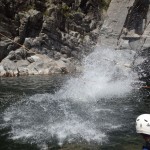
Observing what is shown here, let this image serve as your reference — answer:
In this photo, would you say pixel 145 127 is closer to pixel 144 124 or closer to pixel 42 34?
pixel 144 124

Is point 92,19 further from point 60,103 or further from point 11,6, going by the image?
point 60,103

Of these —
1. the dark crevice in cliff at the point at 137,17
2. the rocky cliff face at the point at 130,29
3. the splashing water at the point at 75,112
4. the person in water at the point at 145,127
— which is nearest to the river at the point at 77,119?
the splashing water at the point at 75,112

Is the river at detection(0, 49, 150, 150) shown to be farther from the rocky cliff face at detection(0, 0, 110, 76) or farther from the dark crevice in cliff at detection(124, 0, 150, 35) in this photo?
the rocky cliff face at detection(0, 0, 110, 76)

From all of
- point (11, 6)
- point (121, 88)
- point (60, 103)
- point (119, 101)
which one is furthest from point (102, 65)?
point (11, 6)

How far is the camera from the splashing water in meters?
13.2

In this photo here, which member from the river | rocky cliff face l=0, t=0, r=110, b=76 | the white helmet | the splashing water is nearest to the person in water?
the white helmet

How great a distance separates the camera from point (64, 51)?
6212 centimetres

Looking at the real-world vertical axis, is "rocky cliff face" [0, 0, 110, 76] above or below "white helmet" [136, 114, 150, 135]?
A: below

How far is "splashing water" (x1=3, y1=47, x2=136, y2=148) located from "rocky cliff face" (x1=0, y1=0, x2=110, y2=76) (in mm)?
26256

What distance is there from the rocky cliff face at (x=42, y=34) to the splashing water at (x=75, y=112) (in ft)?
86.1

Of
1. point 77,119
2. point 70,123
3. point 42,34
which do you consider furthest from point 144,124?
point 42,34

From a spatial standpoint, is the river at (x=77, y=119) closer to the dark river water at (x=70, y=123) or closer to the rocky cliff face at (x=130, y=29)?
the dark river water at (x=70, y=123)

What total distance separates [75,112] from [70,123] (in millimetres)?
2581

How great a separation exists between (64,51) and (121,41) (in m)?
22.4
